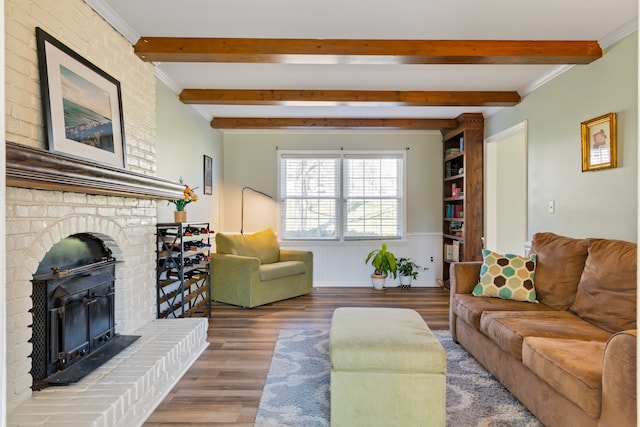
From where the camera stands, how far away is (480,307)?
9.19 ft

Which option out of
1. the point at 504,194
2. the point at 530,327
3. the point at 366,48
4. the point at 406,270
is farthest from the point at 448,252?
the point at 366,48

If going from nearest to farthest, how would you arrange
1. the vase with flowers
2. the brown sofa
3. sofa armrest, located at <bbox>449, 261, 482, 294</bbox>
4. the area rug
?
1. the brown sofa
2. the area rug
3. sofa armrest, located at <bbox>449, 261, 482, 294</bbox>
4. the vase with flowers

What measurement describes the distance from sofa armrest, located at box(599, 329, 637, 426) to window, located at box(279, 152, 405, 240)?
14.4 ft

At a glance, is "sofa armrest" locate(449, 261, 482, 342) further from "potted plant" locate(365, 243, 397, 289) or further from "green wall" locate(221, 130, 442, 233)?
"green wall" locate(221, 130, 442, 233)

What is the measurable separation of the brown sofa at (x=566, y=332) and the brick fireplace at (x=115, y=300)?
2016 millimetres

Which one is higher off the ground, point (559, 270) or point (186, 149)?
point (186, 149)

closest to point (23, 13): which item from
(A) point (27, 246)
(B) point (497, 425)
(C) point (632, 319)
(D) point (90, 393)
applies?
(A) point (27, 246)

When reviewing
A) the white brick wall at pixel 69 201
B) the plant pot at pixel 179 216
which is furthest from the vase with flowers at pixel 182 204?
the white brick wall at pixel 69 201

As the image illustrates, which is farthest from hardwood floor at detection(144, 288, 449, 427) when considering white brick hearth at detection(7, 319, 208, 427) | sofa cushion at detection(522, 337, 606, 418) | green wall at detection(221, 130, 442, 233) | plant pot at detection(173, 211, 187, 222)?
sofa cushion at detection(522, 337, 606, 418)

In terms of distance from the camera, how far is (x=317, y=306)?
4.62 metres

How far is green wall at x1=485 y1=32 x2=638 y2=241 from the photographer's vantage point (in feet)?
8.67

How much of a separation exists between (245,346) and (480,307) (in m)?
1.84

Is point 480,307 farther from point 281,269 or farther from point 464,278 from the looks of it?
point 281,269

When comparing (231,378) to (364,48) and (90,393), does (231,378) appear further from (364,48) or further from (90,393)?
(364,48)
